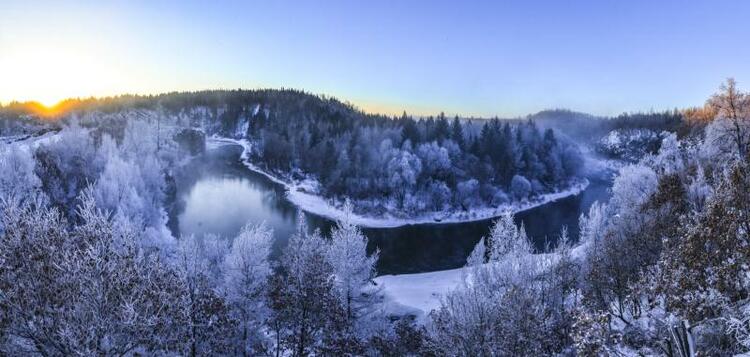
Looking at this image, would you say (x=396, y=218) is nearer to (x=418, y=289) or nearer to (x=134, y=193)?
(x=418, y=289)

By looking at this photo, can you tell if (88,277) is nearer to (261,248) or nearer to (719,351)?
(719,351)

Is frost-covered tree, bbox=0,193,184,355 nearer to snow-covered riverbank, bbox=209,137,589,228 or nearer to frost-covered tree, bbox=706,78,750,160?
frost-covered tree, bbox=706,78,750,160

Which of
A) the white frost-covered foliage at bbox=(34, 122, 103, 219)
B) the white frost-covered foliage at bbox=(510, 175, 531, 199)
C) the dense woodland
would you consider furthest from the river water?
the dense woodland

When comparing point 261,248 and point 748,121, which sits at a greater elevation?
point 748,121

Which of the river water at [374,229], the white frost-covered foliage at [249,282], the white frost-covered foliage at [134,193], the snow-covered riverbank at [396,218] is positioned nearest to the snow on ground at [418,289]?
the river water at [374,229]

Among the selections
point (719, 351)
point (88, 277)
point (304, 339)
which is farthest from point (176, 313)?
point (719, 351)

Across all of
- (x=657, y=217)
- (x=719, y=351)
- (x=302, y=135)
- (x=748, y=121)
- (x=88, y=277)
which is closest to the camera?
(x=719, y=351)

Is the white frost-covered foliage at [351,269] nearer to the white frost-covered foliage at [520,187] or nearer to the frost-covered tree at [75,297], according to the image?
the frost-covered tree at [75,297]
